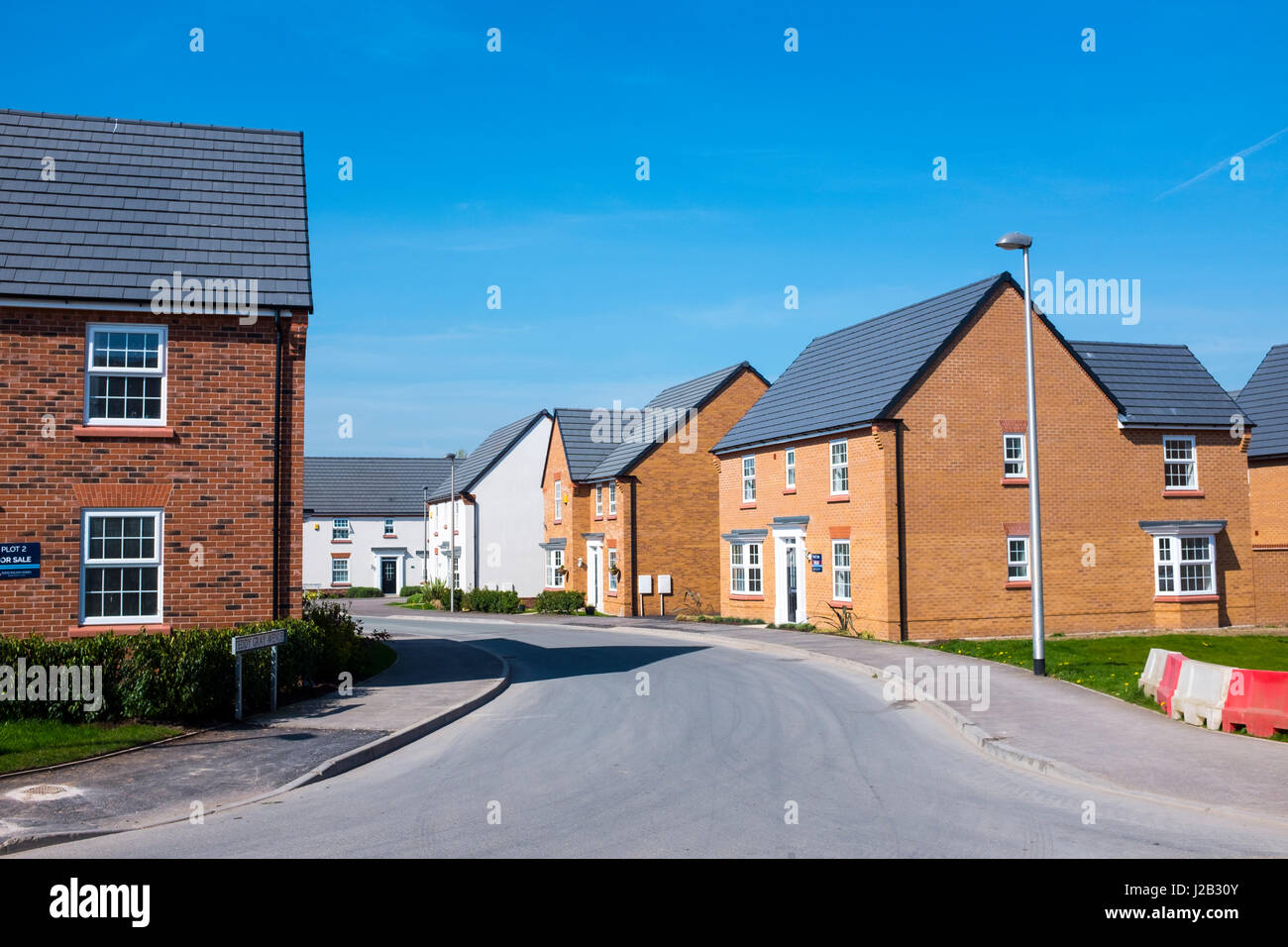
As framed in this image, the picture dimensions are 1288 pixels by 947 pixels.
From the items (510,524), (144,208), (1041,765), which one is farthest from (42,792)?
(510,524)

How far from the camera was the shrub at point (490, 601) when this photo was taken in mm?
46969

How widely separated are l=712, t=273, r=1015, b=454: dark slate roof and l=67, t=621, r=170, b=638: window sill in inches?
714

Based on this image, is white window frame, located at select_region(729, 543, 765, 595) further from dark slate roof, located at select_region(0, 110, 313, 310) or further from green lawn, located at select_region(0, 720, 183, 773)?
green lawn, located at select_region(0, 720, 183, 773)

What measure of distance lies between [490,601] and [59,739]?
114ft

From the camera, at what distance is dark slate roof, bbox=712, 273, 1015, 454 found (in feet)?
92.4

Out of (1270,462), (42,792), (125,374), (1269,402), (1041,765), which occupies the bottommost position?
(1041,765)

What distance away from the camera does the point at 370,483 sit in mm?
69125

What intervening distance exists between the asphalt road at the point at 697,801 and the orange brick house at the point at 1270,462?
70.0 ft

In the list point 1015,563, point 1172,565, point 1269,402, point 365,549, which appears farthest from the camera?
point 365,549

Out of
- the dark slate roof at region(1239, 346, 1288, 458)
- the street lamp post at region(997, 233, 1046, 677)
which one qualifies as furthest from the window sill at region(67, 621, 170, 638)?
the dark slate roof at region(1239, 346, 1288, 458)

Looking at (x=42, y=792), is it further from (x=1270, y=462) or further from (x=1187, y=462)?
(x=1270, y=462)

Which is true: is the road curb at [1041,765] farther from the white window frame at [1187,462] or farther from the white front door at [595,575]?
the white front door at [595,575]

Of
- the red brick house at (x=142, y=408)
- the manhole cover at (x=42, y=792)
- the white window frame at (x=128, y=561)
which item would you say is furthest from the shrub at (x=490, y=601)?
the manhole cover at (x=42, y=792)
